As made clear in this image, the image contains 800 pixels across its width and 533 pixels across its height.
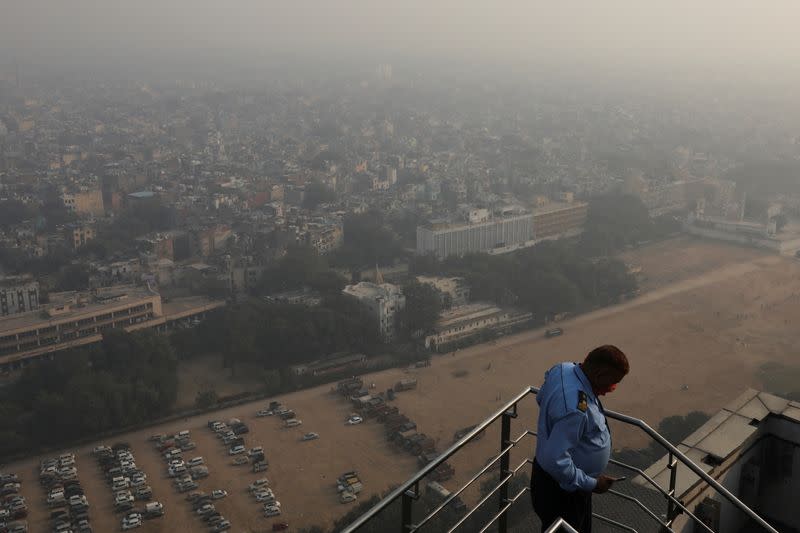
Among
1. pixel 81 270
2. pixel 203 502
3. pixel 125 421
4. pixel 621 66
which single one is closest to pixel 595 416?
pixel 203 502

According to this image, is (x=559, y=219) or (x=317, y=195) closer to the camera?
(x=559, y=219)

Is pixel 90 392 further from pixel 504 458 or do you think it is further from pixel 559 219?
pixel 559 219

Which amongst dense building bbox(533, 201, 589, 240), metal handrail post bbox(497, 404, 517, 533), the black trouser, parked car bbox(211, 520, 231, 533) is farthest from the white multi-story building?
the black trouser

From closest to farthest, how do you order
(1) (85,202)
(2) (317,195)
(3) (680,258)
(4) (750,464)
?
1. (4) (750,464)
2. (3) (680,258)
3. (1) (85,202)
4. (2) (317,195)

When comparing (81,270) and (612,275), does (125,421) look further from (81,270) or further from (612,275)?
(612,275)

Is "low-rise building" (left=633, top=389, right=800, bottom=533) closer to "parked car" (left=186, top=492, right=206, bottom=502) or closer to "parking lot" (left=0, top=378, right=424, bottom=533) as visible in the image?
"parking lot" (left=0, top=378, right=424, bottom=533)

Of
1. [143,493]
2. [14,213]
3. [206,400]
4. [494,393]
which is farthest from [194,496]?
[14,213]
